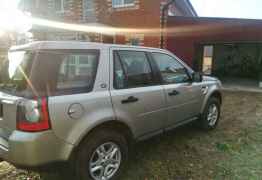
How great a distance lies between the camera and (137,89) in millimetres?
3250

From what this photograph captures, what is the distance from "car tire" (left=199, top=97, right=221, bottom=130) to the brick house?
29.5 feet

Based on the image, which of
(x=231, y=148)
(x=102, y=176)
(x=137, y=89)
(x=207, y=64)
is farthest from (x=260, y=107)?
(x=207, y=64)

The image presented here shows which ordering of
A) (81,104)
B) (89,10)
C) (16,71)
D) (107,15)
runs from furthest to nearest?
(89,10) → (107,15) → (16,71) → (81,104)

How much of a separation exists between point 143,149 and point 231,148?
1.56 meters

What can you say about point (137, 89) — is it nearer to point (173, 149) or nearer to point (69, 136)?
point (69, 136)

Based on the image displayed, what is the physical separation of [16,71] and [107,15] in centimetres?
1362

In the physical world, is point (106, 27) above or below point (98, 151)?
above

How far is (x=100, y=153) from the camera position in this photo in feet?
9.34

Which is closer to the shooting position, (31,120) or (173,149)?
(31,120)

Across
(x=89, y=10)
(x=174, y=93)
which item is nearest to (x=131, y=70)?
(x=174, y=93)

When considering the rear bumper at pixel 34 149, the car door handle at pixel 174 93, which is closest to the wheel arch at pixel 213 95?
the car door handle at pixel 174 93

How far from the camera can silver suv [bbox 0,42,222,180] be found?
7.66 ft

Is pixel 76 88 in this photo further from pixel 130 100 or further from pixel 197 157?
pixel 197 157

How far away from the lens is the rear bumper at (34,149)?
90.4 inches
